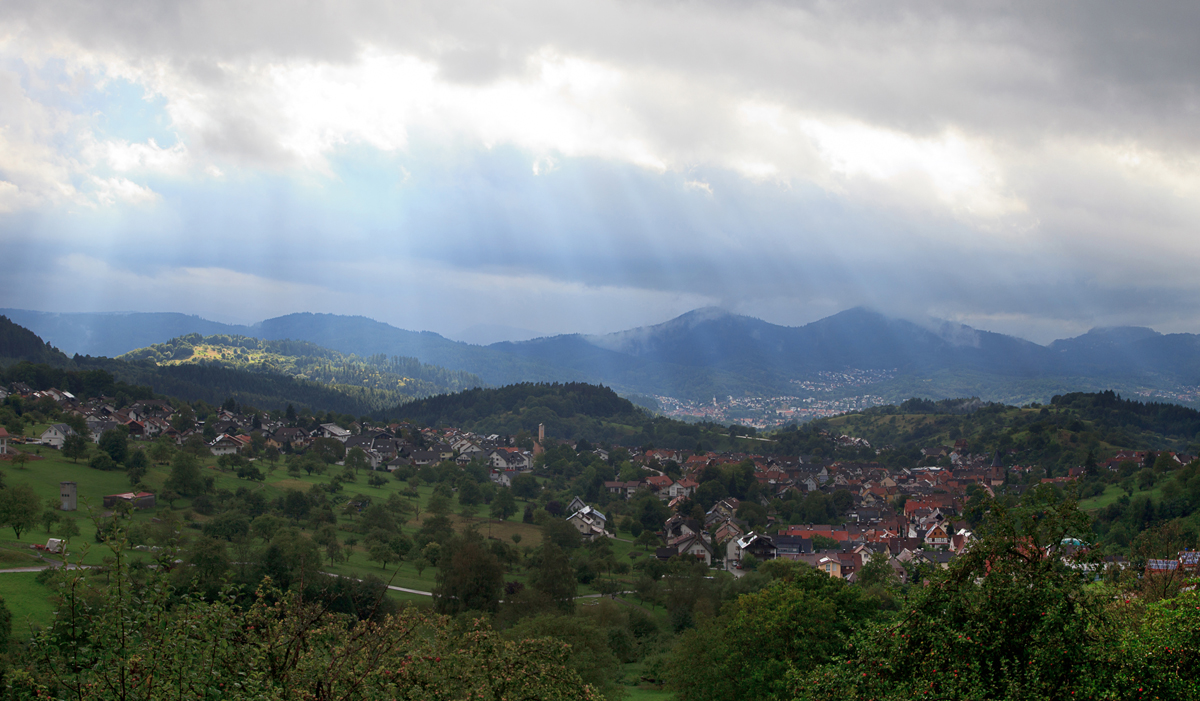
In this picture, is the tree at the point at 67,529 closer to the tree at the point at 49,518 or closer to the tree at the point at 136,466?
the tree at the point at 49,518

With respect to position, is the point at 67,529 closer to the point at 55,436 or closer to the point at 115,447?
the point at 115,447

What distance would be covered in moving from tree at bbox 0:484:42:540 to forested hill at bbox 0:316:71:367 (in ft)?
326

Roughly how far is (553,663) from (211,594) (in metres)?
21.1

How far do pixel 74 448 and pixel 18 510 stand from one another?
20.9m

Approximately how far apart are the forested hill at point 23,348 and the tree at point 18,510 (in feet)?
326

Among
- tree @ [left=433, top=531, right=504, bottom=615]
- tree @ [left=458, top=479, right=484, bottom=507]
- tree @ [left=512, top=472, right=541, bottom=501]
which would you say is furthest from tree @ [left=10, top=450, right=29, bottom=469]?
A: tree @ [left=512, top=472, right=541, bottom=501]

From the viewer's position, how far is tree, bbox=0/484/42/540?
33.3 meters

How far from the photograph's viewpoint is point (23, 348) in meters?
121

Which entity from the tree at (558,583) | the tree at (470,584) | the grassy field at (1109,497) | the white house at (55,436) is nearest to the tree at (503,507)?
the tree at (558,583)

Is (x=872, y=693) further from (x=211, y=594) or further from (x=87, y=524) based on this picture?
(x=87, y=524)

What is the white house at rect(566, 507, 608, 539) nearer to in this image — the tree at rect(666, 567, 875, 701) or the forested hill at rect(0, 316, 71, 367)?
the tree at rect(666, 567, 875, 701)

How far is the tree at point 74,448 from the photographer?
51.5 m

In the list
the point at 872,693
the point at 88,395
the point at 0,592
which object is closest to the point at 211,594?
the point at 0,592

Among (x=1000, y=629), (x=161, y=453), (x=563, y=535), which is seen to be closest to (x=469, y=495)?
(x=563, y=535)
